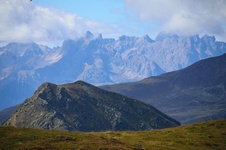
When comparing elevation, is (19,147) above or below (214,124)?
below

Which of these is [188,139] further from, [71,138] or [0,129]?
[0,129]

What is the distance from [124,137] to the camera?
3027 inches

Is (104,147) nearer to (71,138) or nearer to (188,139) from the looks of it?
(71,138)

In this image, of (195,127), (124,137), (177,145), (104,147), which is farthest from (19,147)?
(195,127)

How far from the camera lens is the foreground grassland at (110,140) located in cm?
5770

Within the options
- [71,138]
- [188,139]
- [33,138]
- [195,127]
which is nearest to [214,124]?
[195,127]

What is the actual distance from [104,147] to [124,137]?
70.5 ft

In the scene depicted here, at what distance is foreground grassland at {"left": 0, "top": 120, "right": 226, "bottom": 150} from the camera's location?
57.7m

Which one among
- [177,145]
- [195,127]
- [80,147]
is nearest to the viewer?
[80,147]

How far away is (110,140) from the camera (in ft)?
214

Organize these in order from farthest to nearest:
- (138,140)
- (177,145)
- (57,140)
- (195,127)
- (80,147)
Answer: (195,127) → (138,140) → (177,145) → (57,140) → (80,147)

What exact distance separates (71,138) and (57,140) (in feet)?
12.1

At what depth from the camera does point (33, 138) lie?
6419 cm

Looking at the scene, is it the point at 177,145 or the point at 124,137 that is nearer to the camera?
the point at 177,145
